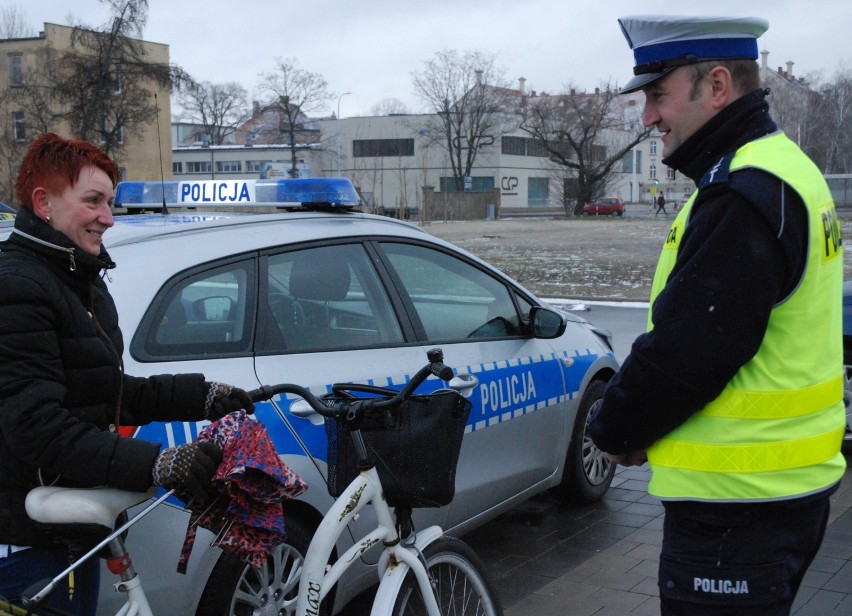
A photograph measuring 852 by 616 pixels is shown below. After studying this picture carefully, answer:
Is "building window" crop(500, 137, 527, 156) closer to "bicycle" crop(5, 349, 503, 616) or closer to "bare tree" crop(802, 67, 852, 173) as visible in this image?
"bare tree" crop(802, 67, 852, 173)

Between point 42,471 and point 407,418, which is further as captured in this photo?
point 407,418

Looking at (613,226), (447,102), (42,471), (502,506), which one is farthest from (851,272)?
(447,102)

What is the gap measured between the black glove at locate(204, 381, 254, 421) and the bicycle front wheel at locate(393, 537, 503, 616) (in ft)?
2.22

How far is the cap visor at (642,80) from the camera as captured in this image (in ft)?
7.38

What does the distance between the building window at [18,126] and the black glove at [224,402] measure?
139 feet

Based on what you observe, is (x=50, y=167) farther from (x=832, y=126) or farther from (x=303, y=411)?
(x=832, y=126)

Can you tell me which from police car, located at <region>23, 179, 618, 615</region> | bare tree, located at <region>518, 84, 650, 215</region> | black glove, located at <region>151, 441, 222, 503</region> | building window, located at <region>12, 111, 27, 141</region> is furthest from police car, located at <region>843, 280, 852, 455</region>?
bare tree, located at <region>518, 84, 650, 215</region>

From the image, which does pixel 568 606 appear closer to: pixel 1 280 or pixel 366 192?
pixel 1 280

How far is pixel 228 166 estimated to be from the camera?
283ft

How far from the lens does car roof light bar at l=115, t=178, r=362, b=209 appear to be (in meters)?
4.58

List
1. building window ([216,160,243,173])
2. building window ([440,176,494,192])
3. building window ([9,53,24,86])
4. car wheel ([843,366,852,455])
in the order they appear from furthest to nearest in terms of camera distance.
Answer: building window ([216,160,243,173]), building window ([440,176,494,192]), building window ([9,53,24,86]), car wheel ([843,366,852,455])

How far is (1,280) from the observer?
234 cm

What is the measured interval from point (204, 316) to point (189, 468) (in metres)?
1.29

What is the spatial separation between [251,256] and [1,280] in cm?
144
